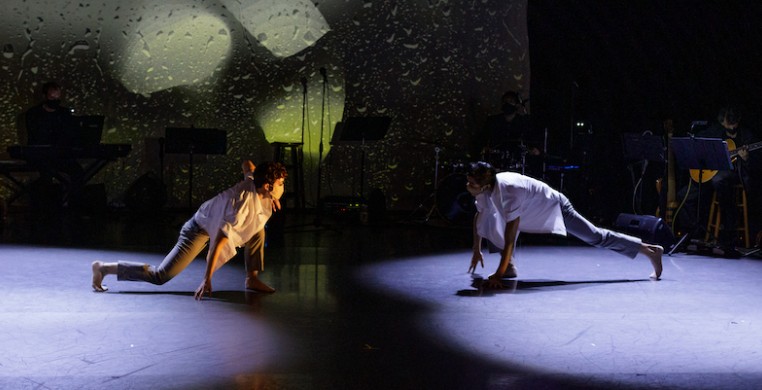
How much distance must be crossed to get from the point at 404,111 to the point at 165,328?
26.7 ft

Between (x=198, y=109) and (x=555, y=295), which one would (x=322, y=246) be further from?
(x=198, y=109)

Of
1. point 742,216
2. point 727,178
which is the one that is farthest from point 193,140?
point 742,216

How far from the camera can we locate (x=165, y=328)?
4.55 meters

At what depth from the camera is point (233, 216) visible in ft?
17.1

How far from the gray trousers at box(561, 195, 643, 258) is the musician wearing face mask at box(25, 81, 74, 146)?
6.81m

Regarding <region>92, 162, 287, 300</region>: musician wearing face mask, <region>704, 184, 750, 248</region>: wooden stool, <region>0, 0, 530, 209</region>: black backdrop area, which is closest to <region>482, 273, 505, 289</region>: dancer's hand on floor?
<region>92, 162, 287, 300</region>: musician wearing face mask

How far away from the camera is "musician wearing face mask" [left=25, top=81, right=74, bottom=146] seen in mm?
10852

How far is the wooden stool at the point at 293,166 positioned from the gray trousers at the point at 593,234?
5.30 meters

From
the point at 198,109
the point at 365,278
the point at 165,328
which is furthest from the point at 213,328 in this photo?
the point at 198,109

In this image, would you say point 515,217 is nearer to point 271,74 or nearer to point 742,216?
point 742,216

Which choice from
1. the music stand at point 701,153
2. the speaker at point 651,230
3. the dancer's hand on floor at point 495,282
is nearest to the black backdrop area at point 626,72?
the music stand at point 701,153

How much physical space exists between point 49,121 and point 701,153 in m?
7.36

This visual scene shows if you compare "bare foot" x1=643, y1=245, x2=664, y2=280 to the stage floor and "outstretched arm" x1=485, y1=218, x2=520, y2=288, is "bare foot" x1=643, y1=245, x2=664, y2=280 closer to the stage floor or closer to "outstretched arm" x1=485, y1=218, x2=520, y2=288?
the stage floor

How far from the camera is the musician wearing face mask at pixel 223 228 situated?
5.21 metres
